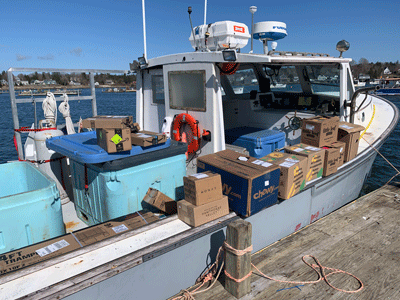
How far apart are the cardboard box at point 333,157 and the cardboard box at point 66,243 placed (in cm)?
264

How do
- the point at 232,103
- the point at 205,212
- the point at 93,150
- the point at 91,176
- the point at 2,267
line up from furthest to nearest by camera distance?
the point at 232,103 < the point at 91,176 < the point at 93,150 < the point at 205,212 < the point at 2,267

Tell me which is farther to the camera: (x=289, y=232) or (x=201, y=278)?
(x=289, y=232)

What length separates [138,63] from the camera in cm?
623

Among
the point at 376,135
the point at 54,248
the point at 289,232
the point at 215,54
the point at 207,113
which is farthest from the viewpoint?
the point at 376,135

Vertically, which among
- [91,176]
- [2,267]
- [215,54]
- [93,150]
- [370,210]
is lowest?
[370,210]

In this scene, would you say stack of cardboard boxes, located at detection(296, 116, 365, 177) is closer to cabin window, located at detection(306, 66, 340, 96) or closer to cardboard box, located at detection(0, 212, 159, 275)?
cabin window, located at detection(306, 66, 340, 96)

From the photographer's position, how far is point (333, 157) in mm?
4410

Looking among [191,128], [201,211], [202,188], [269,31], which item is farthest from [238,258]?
[269,31]

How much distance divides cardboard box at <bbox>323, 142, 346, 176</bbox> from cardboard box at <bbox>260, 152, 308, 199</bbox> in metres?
0.63

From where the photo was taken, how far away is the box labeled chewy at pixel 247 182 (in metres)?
3.12

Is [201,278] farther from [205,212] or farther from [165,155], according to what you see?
[165,155]

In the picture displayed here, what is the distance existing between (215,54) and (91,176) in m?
2.64

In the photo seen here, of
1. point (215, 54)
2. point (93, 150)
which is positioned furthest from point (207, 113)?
point (93, 150)

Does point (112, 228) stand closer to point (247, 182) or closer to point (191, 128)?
point (247, 182)
